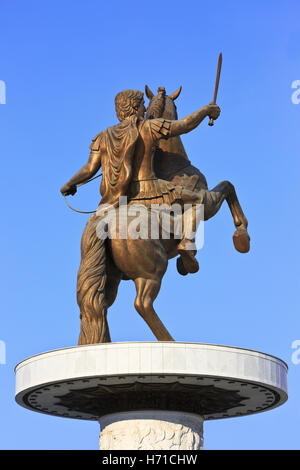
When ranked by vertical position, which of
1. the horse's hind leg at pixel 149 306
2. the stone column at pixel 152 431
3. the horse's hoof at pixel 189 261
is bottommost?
the stone column at pixel 152 431

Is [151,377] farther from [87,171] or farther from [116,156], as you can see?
[87,171]

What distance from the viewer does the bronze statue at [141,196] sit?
1864 centimetres

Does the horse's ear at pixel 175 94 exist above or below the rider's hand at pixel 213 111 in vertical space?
above

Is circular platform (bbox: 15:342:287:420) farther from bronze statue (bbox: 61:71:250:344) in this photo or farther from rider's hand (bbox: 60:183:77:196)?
rider's hand (bbox: 60:183:77:196)

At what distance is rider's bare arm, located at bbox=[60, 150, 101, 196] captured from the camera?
20219 millimetres

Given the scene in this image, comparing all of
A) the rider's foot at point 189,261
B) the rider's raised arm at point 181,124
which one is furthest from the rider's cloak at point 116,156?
the rider's foot at point 189,261

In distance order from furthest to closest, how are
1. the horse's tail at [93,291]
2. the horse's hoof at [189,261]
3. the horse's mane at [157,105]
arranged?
the horse's mane at [157,105] < the horse's hoof at [189,261] < the horse's tail at [93,291]

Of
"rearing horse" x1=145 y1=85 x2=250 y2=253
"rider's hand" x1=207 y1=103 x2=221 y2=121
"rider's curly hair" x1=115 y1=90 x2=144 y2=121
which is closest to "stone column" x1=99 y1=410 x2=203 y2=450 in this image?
"rearing horse" x1=145 y1=85 x2=250 y2=253

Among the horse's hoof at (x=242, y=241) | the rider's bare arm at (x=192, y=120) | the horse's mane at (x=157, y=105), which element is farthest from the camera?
the horse's mane at (x=157, y=105)

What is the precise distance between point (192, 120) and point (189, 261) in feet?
8.91

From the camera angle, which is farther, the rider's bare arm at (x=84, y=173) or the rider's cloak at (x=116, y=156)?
the rider's bare arm at (x=84, y=173)

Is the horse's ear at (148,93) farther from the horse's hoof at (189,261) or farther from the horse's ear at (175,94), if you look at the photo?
the horse's hoof at (189,261)

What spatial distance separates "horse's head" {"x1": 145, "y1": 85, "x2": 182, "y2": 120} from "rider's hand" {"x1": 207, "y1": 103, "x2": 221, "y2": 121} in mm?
1418

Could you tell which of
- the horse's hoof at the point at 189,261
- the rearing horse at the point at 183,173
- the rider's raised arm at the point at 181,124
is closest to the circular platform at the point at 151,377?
the horse's hoof at the point at 189,261
